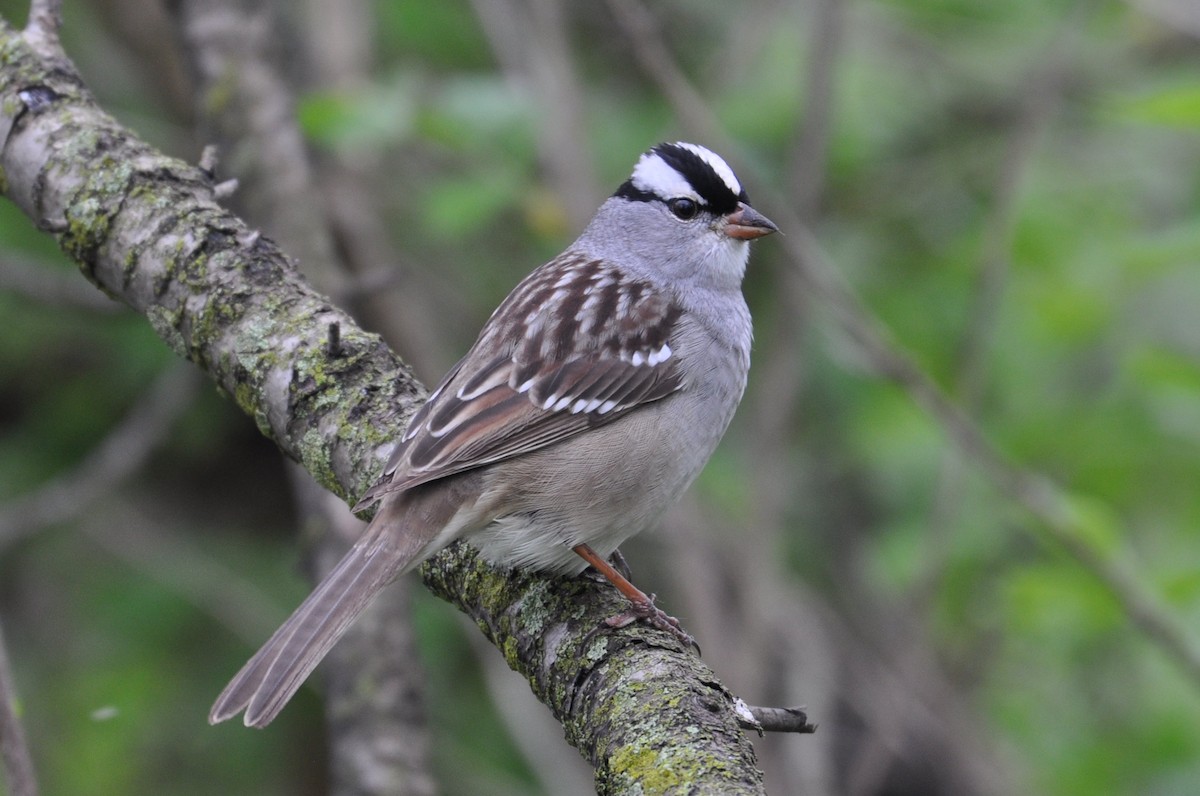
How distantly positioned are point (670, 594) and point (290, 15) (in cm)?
384

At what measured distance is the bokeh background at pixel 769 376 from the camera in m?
5.40

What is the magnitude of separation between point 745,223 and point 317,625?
224 cm

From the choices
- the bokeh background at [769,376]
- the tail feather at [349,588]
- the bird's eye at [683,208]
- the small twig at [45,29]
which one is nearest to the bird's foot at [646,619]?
the tail feather at [349,588]

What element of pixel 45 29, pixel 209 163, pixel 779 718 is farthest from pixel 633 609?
pixel 45 29

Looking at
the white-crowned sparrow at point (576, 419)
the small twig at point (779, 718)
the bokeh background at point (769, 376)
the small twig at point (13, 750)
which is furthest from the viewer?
the bokeh background at point (769, 376)

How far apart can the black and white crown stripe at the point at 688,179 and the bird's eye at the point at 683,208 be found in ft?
0.05

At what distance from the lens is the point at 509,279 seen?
23.1 ft

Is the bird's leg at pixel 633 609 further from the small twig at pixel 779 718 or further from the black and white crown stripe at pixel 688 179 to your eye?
the black and white crown stripe at pixel 688 179

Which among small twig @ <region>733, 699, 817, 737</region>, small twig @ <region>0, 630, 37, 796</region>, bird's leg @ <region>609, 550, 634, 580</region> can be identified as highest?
small twig @ <region>733, 699, 817, 737</region>

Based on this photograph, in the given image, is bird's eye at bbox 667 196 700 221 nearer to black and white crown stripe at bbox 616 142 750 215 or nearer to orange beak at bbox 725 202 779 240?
black and white crown stripe at bbox 616 142 750 215

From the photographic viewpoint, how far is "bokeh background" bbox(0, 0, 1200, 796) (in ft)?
17.7

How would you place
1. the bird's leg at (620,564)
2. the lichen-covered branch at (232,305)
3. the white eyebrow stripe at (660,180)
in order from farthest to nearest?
the white eyebrow stripe at (660,180) → the bird's leg at (620,564) → the lichen-covered branch at (232,305)

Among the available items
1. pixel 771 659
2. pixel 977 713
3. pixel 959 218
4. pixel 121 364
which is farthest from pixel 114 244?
pixel 977 713

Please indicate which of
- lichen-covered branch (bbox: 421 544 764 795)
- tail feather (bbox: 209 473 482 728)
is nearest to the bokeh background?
tail feather (bbox: 209 473 482 728)
